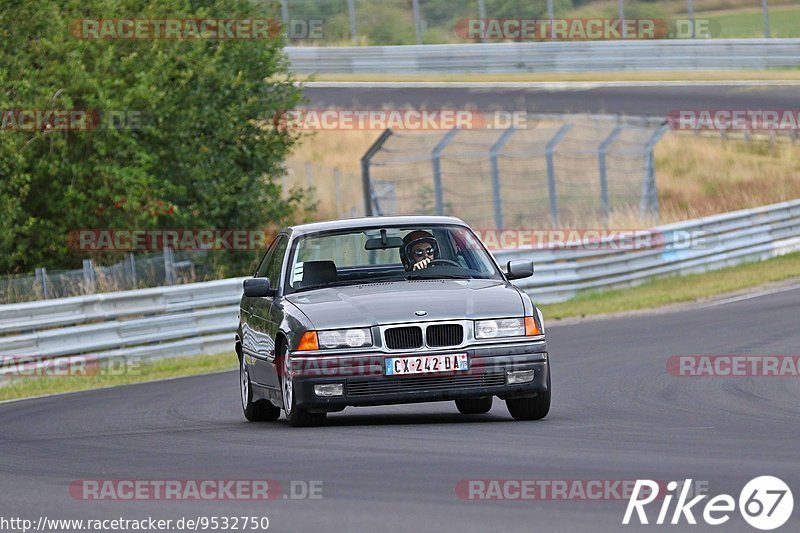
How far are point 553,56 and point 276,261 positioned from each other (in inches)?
1420

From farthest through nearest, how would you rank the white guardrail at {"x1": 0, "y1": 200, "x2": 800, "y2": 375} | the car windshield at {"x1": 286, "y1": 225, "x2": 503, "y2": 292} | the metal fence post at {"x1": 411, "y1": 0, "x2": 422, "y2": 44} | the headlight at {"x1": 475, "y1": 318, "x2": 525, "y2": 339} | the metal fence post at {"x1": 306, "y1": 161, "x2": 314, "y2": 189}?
the metal fence post at {"x1": 411, "y1": 0, "x2": 422, "y2": 44} → the metal fence post at {"x1": 306, "y1": 161, "x2": 314, "y2": 189} → the white guardrail at {"x1": 0, "y1": 200, "x2": 800, "y2": 375} → the car windshield at {"x1": 286, "y1": 225, "x2": 503, "y2": 292} → the headlight at {"x1": 475, "y1": 318, "x2": 525, "y2": 339}

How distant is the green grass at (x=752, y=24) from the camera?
44.3 m

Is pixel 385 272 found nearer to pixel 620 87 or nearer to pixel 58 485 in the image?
pixel 58 485

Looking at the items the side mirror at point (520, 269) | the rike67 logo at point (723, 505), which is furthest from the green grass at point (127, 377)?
the rike67 logo at point (723, 505)

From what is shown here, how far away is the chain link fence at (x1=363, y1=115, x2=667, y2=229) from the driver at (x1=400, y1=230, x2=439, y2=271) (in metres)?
16.4

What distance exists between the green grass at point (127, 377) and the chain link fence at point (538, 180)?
9607 millimetres

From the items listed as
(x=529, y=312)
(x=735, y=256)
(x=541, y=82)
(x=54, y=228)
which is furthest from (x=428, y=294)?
(x=541, y=82)

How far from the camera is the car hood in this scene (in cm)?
1020

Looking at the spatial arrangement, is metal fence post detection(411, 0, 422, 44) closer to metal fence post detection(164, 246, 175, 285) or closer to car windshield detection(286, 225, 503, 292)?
metal fence post detection(164, 246, 175, 285)

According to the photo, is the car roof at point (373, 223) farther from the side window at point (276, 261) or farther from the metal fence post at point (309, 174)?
the metal fence post at point (309, 174)

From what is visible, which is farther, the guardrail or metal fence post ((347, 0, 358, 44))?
metal fence post ((347, 0, 358, 44))

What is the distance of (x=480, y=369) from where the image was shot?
1017 centimetres

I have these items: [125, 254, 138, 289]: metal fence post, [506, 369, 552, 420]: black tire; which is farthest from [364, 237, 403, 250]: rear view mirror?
[125, 254, 138, 289]: metal fence post

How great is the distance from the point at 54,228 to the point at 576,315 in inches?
340
